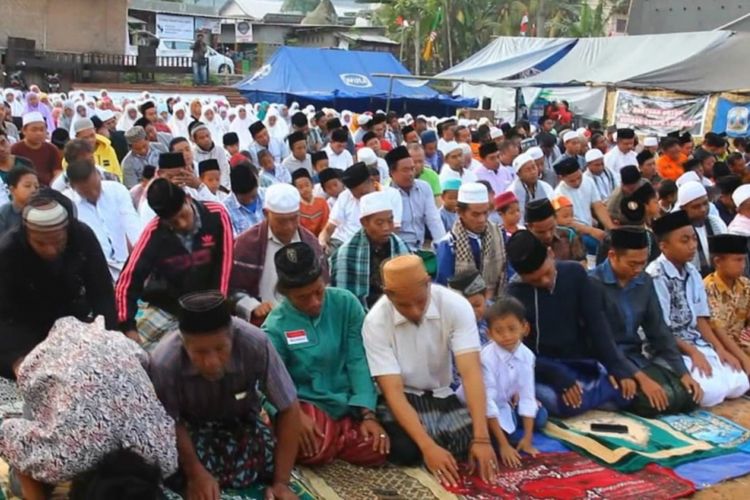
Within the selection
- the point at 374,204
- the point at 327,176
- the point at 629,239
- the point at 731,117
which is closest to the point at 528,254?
the point at 629,239

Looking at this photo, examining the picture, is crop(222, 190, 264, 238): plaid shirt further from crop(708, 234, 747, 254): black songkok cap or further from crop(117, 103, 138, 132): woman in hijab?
crop(117, 103, 138, 132): woman in hijab

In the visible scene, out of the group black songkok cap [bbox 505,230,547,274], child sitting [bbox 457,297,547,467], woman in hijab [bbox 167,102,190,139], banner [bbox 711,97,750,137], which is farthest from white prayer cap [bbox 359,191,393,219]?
banner [bbox 711,97,750,137]

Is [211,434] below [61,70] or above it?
below

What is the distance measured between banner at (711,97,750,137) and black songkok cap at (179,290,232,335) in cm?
1518

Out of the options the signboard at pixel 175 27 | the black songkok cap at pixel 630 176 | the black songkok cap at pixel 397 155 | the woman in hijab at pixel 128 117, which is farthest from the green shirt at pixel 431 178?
the signboard at pixel 175 27

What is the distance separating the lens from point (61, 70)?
29781 mm

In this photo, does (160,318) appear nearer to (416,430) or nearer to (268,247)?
(268,247)

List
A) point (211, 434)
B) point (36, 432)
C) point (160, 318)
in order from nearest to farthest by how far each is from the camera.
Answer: point (36, 432) → point (211, 434) → point (160, 318)

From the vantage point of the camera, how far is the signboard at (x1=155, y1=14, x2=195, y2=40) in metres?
47.7

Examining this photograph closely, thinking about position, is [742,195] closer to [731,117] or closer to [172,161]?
[172,161]

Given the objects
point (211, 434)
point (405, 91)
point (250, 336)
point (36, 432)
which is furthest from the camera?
point (405, 91)

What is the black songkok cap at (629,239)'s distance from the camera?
4.99 m

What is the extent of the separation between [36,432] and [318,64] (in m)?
27.1

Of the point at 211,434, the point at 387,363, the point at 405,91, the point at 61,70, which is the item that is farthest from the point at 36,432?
the point at 61,70
